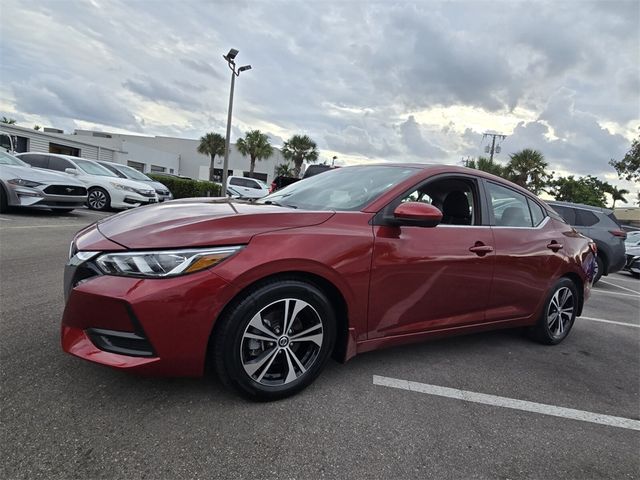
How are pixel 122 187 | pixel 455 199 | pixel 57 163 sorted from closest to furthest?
pixel 455 199, pixel 57 163, pixel 122 187

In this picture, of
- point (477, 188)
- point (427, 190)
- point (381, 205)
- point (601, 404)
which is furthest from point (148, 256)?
point (601, 404)

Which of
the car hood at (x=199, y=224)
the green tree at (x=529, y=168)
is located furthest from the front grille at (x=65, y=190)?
the green tree at (x=529, y=168)

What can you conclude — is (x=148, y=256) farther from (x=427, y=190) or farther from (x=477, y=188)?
(x=477, y=188)

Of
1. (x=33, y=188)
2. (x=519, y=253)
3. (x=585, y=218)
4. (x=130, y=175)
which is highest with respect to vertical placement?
(x=585, y=218)

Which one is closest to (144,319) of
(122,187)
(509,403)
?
(509,403)

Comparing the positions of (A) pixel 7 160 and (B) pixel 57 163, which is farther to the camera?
(B) pixel 57 163

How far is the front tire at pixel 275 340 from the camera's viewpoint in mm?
2117

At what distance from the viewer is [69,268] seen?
2209 mm

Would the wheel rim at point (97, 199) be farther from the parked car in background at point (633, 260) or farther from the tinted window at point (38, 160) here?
the parked car in background at point (633, 260)

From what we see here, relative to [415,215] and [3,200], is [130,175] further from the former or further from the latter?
[415,215]

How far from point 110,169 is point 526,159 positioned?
3119 centimetres

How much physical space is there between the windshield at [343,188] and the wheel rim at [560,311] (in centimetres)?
203

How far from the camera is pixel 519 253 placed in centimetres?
333

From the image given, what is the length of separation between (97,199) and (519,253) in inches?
439
